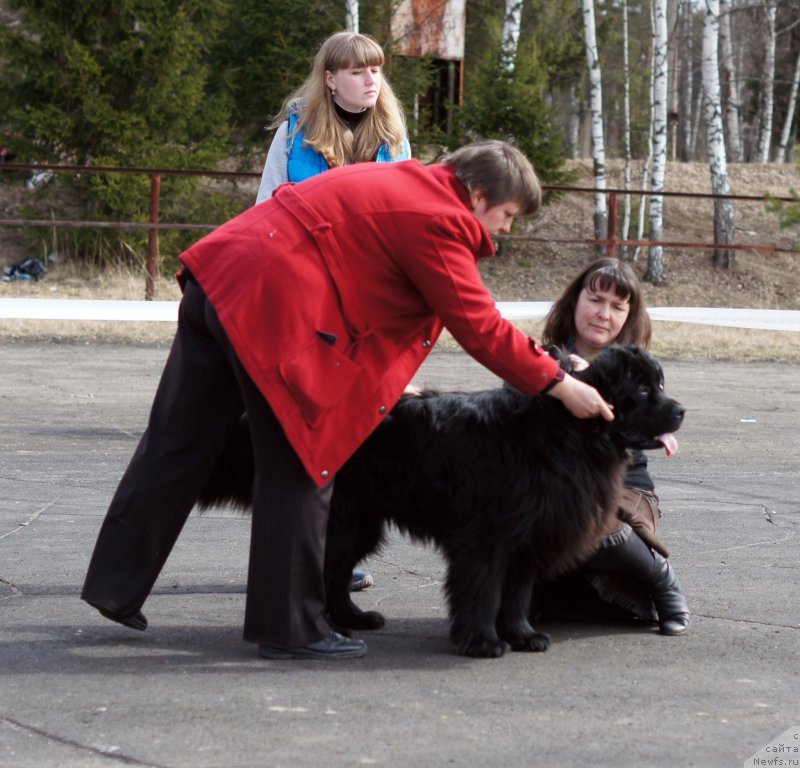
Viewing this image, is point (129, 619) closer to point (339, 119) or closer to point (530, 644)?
point (530, 644)

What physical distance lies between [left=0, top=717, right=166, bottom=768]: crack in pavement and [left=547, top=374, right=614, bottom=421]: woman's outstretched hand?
1606mm

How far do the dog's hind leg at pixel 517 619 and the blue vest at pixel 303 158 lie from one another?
1.64 metres

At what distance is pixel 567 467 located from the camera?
159 inches

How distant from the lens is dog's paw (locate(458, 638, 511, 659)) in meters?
4.14

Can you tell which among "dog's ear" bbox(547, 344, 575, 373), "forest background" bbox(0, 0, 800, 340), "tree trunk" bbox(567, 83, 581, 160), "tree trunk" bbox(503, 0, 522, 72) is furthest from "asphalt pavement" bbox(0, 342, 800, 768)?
"tree trunk" bbox(567, 83, 581, 160)

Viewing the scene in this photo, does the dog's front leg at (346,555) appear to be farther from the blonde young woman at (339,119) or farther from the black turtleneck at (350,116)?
the black turtleneck at (350,116)

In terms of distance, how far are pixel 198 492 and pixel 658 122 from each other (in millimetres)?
18950

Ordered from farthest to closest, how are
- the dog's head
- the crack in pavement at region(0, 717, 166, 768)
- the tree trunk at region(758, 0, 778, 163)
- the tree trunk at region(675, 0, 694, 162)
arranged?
the tree trunk at region(675, 0, 694, 162) → the tree trunk at region(758, 0, 778, 163) → the dog's head → the crack in pavement at region(0, 717, 166, 768)

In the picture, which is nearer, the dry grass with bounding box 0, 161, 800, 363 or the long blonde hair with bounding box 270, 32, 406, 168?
the long blonde hair with bounding box 270, 32, 406, 168

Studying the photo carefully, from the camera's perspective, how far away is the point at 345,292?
3828 millimetres

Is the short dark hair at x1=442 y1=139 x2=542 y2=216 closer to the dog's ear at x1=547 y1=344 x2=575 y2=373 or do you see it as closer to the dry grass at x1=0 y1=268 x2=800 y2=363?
the dog's ear at x1=547 y1=344 x2=575 y2=373

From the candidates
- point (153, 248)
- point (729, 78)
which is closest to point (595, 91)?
point (153, 248)

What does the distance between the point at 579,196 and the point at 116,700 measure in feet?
77.7

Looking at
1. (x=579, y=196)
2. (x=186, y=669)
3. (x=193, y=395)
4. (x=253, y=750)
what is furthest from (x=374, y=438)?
(x=579, y=196)
